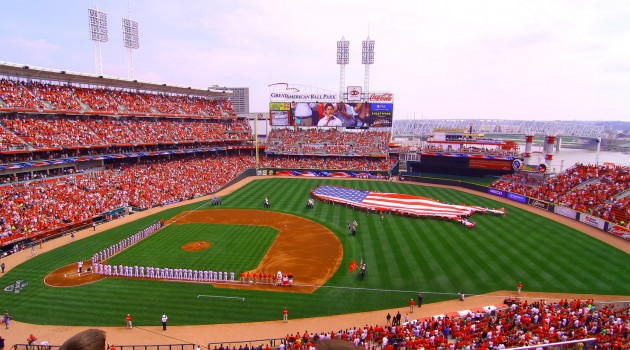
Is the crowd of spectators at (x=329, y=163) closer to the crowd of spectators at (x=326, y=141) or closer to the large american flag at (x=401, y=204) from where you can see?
the crowd of spectators at (x=326, y=141)

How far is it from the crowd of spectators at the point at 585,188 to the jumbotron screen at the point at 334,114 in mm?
24775

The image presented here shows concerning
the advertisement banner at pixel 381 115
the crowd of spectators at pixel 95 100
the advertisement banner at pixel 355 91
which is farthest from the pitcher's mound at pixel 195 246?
the advertisement banner at pixel 355 91

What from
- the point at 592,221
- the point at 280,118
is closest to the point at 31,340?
the point at 592,221

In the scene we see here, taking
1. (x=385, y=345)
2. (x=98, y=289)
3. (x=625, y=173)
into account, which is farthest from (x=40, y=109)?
(x=625, y=173)

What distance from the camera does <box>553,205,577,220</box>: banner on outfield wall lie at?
115ft

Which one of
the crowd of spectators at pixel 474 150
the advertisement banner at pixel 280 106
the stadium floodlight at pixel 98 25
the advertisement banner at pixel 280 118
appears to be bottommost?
the crowd of spectators at pixel 474 150

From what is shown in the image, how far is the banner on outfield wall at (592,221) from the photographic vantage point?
31.7 meters

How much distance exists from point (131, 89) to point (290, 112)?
2661 cm

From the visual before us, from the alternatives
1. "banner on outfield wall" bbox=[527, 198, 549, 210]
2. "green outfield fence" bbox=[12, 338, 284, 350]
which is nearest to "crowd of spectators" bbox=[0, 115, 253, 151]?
Answer: "green outfield fence" bbox=[12, 338, 284, 350]

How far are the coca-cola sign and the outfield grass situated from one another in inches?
1361

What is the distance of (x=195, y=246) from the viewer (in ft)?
91.6

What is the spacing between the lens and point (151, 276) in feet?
75.6

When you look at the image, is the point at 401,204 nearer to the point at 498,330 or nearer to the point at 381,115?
the point at 498,330

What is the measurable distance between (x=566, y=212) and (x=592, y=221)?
3255mm
